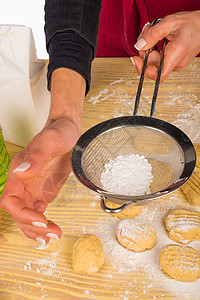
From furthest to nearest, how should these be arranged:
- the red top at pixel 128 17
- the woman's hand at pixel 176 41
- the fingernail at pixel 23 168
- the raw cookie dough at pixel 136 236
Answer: the red top at pixel 128 17, the woman's hand at pixel 176 41, the raw cookie dough at pixel 136 236, the fingernail at pixel 23 168

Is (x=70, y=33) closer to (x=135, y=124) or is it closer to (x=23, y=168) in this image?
(x=135, y=124)

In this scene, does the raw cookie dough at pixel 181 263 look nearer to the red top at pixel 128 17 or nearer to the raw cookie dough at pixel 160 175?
the raw cookie dough at pixel 160 175

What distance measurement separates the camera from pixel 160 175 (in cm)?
68

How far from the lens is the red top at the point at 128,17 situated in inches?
38.3

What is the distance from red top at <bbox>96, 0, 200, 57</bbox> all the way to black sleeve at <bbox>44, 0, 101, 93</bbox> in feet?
0.50

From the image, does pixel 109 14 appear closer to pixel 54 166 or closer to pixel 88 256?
pixel 54 166

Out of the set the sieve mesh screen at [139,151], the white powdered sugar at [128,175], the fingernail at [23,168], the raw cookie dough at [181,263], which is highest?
the fingernail at [23,168]

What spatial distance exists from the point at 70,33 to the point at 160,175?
417 mm

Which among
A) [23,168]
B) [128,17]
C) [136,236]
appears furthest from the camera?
[128,17]

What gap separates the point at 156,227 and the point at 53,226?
0.24 meters

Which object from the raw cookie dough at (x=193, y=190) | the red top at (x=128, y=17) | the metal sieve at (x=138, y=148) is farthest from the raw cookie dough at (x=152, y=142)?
the red top at (x=128, y=17)

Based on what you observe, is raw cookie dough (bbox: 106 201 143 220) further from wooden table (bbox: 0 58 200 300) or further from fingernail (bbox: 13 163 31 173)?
fingernail (bbox: 13 163 31 173)

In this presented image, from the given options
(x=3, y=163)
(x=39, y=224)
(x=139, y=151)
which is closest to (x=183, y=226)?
(x=139, y=151)

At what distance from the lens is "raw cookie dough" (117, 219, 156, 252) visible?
68 cm
